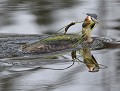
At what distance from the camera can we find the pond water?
315 cm

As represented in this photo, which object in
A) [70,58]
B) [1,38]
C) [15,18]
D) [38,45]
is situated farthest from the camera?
[15,18]

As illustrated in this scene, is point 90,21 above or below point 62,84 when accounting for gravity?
above

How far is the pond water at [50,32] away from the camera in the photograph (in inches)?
124

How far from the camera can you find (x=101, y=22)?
4.99 m

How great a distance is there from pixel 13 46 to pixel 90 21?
0.69 metres

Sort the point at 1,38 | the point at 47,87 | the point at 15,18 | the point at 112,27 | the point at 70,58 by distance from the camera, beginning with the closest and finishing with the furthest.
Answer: the point at 47,87, the point at 70,58, the point at 1,38, the point at 112,27, the point at 15,18

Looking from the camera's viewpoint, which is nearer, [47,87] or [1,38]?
[47,87]

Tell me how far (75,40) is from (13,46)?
51cm

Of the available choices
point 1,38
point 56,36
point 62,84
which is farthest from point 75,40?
point 62,84

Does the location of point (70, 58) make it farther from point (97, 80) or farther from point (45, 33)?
point (45, 33)

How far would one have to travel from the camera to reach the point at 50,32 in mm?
4660

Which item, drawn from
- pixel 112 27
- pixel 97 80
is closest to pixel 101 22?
pixel 112 27

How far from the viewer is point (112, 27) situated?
15.7 ft

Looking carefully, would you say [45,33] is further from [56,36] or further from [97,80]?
[97,80]
